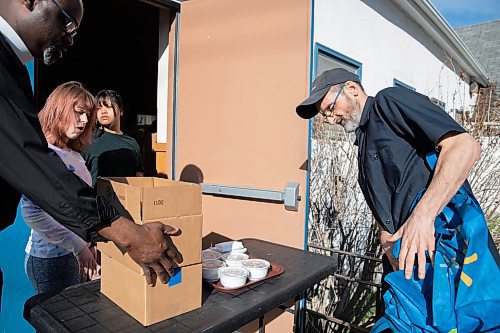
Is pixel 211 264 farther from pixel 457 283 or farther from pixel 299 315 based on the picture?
pixel 299 315

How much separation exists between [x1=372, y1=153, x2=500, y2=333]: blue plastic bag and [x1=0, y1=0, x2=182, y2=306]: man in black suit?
0.97 m

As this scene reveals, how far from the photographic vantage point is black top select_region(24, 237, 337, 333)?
1.33m

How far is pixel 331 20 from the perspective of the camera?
409 centimetres

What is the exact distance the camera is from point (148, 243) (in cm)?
128

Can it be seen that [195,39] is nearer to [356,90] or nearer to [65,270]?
[356,90]

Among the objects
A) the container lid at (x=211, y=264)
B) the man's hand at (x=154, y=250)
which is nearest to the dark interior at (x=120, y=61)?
the container lid at (x=211, y=264)

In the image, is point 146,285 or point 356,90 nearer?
point 146,285

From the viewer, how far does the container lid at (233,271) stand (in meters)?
1.64

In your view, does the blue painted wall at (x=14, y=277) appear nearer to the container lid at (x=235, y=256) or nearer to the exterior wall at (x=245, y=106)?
the exterior wall at (x=245, y=106)

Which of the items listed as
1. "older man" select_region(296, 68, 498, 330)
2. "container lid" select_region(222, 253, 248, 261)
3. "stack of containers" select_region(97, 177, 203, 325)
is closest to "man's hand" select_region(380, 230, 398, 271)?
"older man" select_region(296, 68, 498, 330)

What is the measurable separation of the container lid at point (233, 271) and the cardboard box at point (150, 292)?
7.1 inches

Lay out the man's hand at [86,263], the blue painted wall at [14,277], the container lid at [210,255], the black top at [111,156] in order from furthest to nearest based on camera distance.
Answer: the black top at [111,156]
the blue painted wall at [14,277]
the man's hand at [86,263]
the container lid at [210,255]

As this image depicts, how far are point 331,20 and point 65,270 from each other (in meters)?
3.50

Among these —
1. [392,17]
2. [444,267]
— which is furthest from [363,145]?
[392,17]
